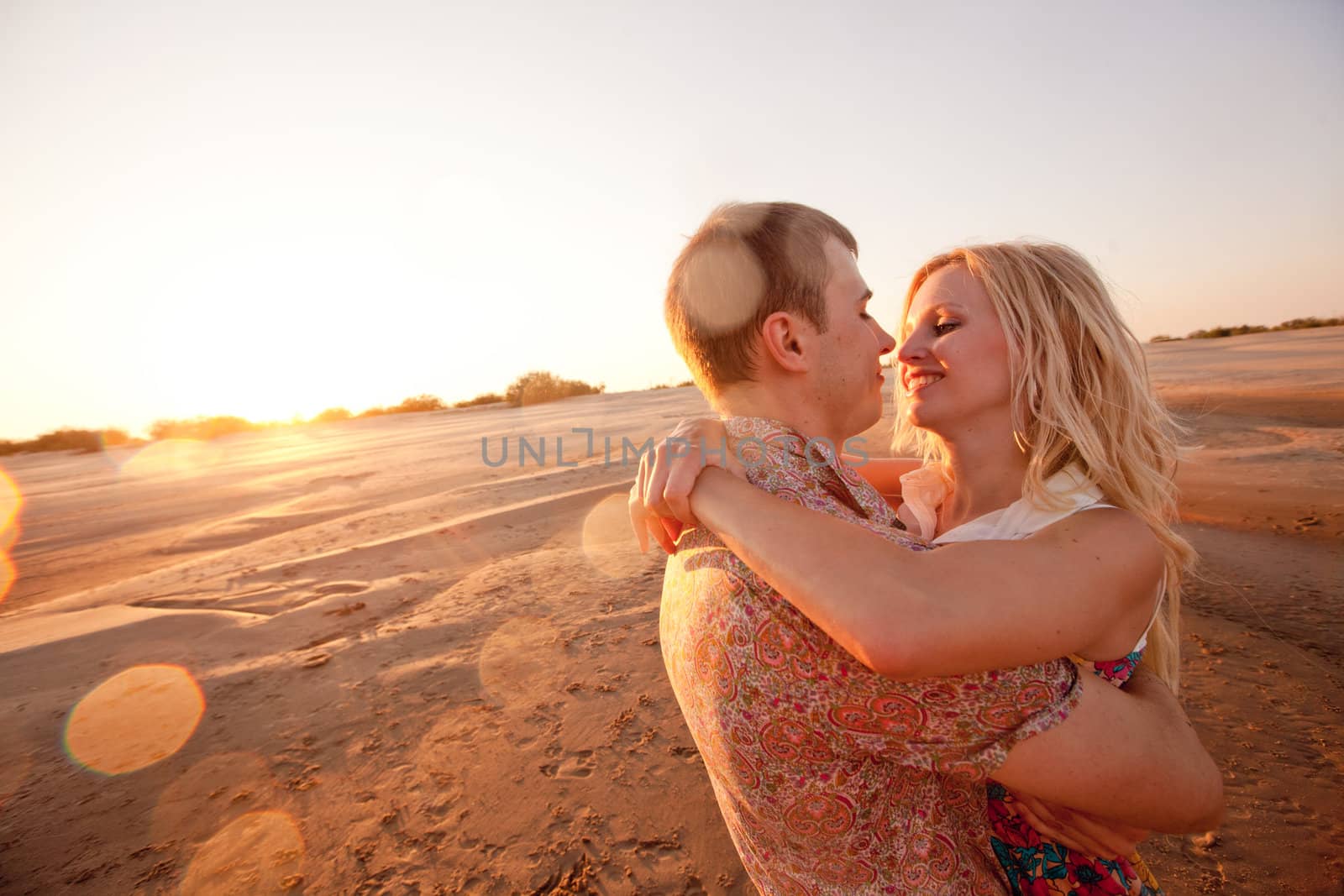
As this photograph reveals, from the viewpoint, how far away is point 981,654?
1.04 m

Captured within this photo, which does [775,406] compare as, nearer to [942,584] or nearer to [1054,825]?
[942,584]

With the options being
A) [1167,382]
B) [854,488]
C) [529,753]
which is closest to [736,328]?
[854,488]

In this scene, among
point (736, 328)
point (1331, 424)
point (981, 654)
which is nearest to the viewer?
point (981, 654)

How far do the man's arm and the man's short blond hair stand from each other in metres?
1.15

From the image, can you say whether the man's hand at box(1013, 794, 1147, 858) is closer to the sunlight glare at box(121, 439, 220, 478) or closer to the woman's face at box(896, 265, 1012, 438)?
Result: the woman's face at box(896, 265, 1012, 438)

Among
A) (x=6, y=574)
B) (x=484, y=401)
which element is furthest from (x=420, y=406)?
(x=6, y=574)

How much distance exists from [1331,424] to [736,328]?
38.0 ft

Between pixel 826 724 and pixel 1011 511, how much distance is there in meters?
1.01

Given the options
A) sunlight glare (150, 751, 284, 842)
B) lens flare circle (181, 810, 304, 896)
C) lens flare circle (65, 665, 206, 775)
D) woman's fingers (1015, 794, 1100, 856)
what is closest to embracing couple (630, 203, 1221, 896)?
woman's fingers (1015, 794, 1100, 856)

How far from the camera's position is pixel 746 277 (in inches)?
69.8

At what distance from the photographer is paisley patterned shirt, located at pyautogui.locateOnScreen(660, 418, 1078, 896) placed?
1.11 meters

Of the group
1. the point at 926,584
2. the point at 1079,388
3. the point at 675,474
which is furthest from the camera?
the point at 1079,388

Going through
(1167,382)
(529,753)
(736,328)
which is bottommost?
(529,753)

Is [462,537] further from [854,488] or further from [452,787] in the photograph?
[854,488]
